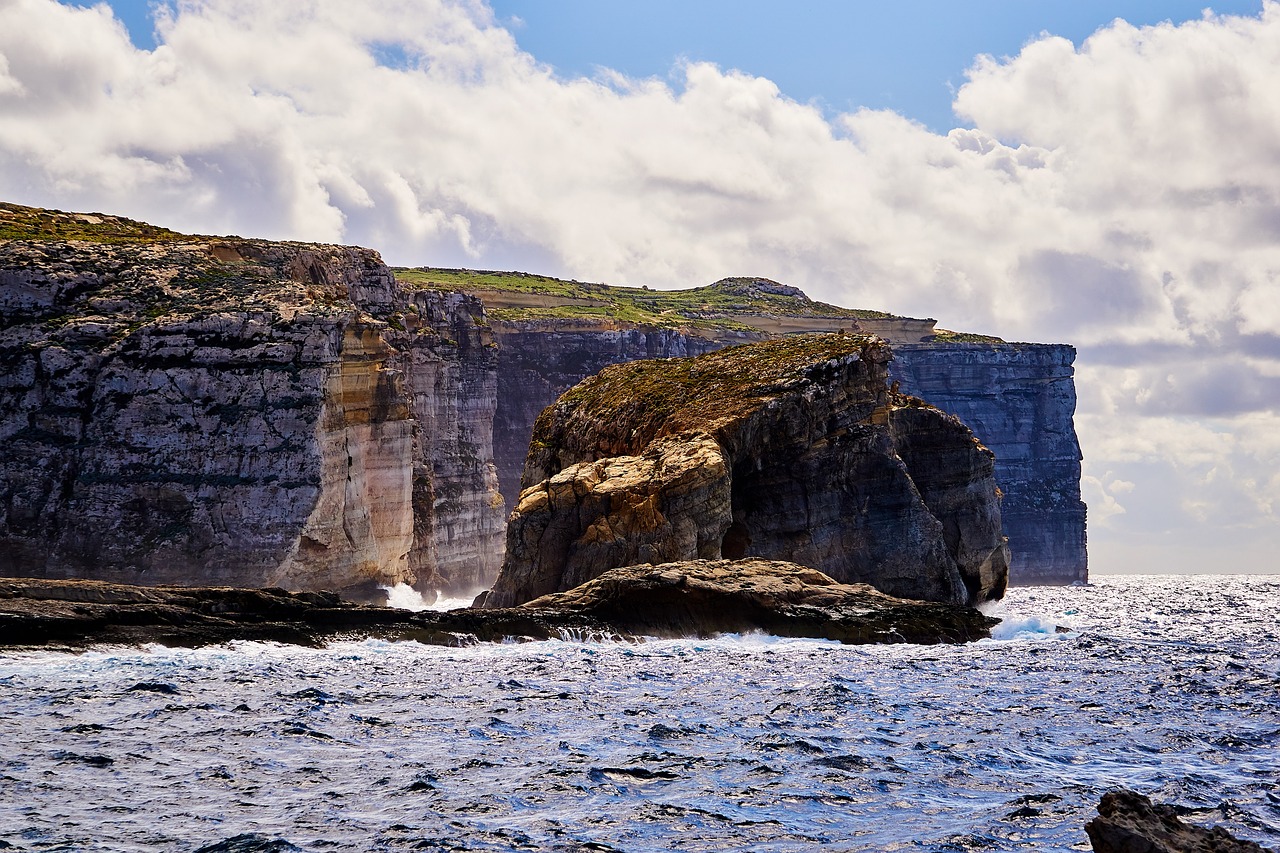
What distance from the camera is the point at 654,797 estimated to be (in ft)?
64.1

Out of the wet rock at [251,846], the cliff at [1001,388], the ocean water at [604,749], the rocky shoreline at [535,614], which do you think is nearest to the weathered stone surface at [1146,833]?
the ocean water at [604,749]

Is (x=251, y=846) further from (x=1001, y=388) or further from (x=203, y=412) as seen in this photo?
Answer: (x=1001, y=388)

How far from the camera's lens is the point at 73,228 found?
3118 inches

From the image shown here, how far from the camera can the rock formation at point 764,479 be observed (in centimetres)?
5303

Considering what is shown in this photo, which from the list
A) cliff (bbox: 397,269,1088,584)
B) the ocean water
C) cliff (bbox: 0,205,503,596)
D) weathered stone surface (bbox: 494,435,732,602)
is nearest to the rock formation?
weathered stone surface (bbox: 494,435,732,602)

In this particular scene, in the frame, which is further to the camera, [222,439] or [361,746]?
[222,439]

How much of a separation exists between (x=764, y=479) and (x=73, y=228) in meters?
48.0

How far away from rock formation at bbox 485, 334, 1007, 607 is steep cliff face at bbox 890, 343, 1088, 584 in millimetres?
105211

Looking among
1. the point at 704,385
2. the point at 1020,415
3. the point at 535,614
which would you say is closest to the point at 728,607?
the point at 535,614

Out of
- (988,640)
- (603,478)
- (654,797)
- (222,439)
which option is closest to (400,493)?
(222,439)

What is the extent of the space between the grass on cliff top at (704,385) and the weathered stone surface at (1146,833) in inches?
1790

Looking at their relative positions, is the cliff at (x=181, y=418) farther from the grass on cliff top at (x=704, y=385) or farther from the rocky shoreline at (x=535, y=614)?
the rocky shoreline at (x=535, y=614)

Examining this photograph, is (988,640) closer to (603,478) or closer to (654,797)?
(603,478)

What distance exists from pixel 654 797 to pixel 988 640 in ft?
113
